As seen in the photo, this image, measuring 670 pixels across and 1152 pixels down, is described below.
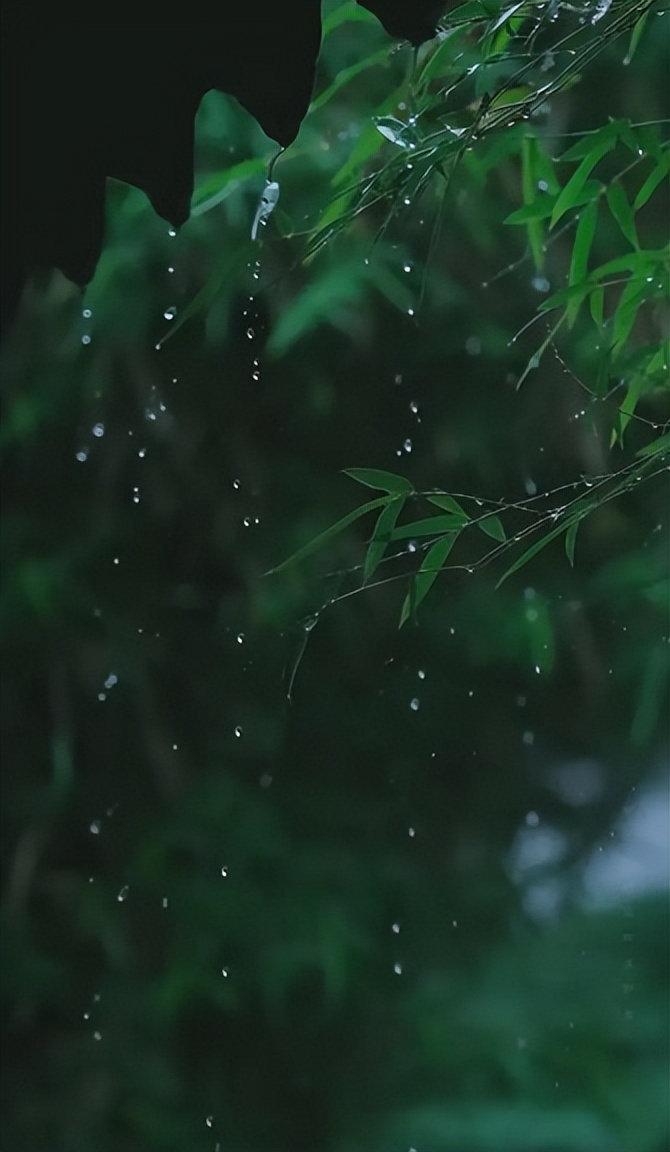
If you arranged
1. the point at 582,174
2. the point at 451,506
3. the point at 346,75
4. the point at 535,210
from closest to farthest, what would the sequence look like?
the point at 451,506 < the point at 582,174 < the point at 535,210 < the point at 346,75

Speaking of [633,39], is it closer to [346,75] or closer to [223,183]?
[346,75]

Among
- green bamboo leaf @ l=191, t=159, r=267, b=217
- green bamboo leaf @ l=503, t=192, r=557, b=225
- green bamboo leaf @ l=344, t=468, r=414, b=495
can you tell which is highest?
green bamboo leaf @ l=191, t=159, r=267, b=217

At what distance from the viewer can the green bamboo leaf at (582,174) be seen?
1109 mm

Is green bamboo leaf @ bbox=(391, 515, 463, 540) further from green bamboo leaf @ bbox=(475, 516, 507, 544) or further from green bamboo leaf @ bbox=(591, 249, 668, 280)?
green bamboo leaf @ bbox=(591, 249, 668, 280)

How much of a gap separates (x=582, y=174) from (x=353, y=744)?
0.69 meters

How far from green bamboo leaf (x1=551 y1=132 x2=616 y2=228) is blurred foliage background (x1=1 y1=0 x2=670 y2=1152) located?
1.20 ft

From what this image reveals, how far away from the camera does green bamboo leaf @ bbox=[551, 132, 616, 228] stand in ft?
3.64

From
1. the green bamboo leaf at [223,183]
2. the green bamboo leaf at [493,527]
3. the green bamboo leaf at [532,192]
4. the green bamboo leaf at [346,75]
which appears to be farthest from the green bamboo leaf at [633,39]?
the green bamboo leaf at [493,527]

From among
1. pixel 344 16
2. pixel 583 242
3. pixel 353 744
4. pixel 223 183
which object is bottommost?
pixel 353 744

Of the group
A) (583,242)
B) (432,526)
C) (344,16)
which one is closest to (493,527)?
(432,526)

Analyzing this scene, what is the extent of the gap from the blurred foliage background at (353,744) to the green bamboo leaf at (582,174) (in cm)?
37

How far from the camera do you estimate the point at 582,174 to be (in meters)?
1.13

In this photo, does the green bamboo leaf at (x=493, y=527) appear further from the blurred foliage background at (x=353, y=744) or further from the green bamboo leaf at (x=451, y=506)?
the blurred foliage background at (x=353, y=744)

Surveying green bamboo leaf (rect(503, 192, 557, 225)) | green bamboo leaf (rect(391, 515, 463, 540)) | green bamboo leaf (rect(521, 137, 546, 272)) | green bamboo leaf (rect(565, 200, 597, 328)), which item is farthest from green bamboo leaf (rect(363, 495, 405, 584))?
green bamboo leaf (rect(521, 137, 546, 272))
